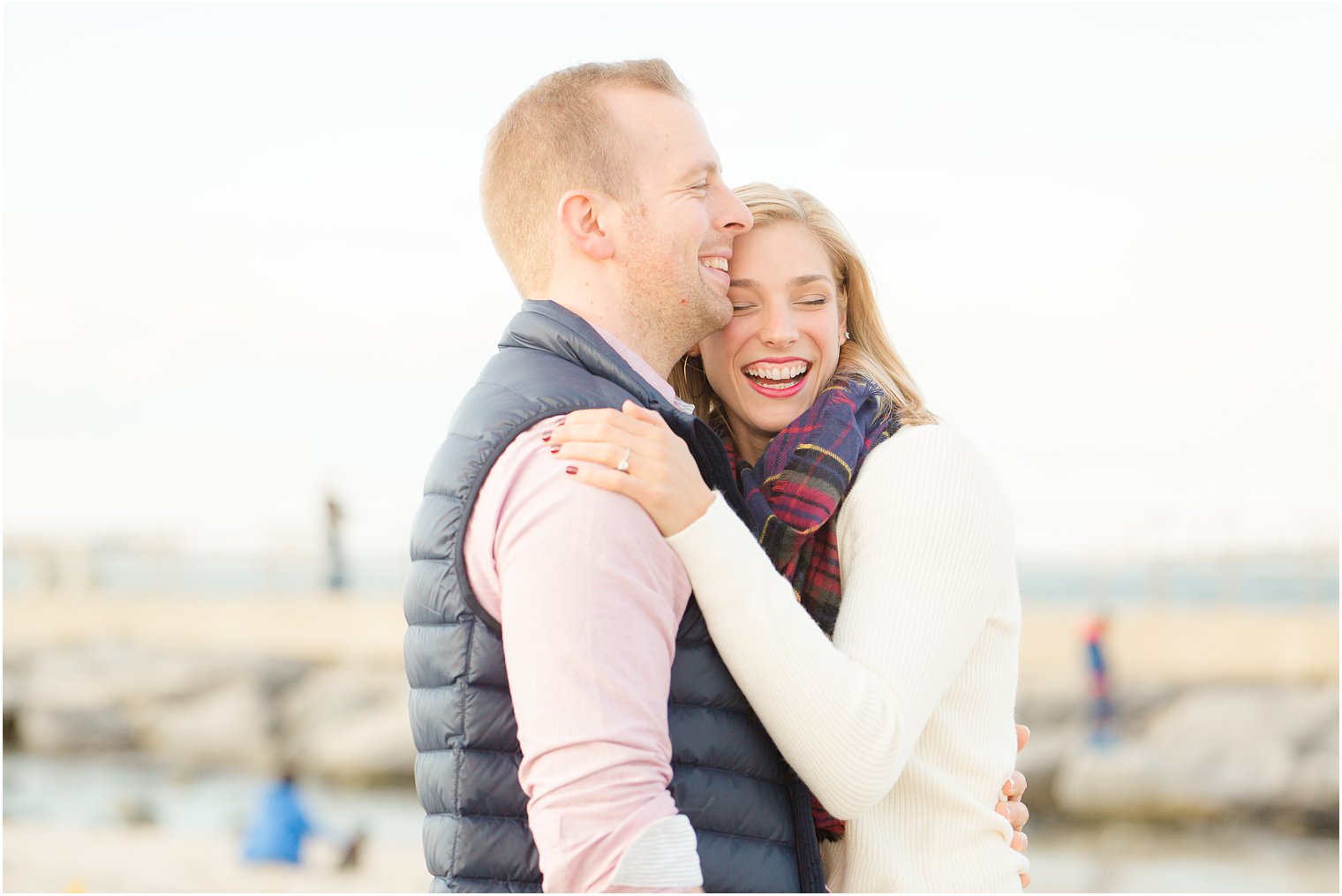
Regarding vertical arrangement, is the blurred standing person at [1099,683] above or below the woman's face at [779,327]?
below

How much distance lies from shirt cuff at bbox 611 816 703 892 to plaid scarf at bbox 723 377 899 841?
0.55m

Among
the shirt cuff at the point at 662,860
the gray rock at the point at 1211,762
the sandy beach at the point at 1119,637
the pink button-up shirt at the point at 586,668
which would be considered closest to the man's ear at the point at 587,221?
Result: the pink button-up shirt at the point at 586,668

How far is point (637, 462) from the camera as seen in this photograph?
2049mm

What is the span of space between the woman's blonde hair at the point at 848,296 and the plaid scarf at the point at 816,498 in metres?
0.20

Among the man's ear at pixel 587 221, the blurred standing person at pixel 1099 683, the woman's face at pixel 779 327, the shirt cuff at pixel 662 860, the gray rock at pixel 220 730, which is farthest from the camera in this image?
the gray rock at pixel 220 730

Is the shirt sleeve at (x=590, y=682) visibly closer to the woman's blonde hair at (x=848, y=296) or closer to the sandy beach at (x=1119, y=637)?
the woman's blonde hair at (x=848, y=296)

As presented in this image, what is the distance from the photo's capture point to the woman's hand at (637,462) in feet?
6.63

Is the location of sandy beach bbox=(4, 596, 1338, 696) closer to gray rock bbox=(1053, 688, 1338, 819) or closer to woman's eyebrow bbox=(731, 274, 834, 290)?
gray rock bbox=(1053, 688, 1338, 819)

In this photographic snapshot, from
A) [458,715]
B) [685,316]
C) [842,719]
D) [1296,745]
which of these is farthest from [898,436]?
[1296,745]

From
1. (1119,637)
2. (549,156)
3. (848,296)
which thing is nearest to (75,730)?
(1119,637)

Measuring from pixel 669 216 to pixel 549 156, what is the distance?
253 millimetres

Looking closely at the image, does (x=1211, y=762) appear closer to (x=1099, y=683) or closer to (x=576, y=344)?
(x=1099, y=683)

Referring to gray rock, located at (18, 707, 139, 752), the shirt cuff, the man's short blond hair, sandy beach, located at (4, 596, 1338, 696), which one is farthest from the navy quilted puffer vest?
gray rock, located at (18, 707, 139, 752)

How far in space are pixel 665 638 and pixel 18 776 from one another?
2208 centimetres
